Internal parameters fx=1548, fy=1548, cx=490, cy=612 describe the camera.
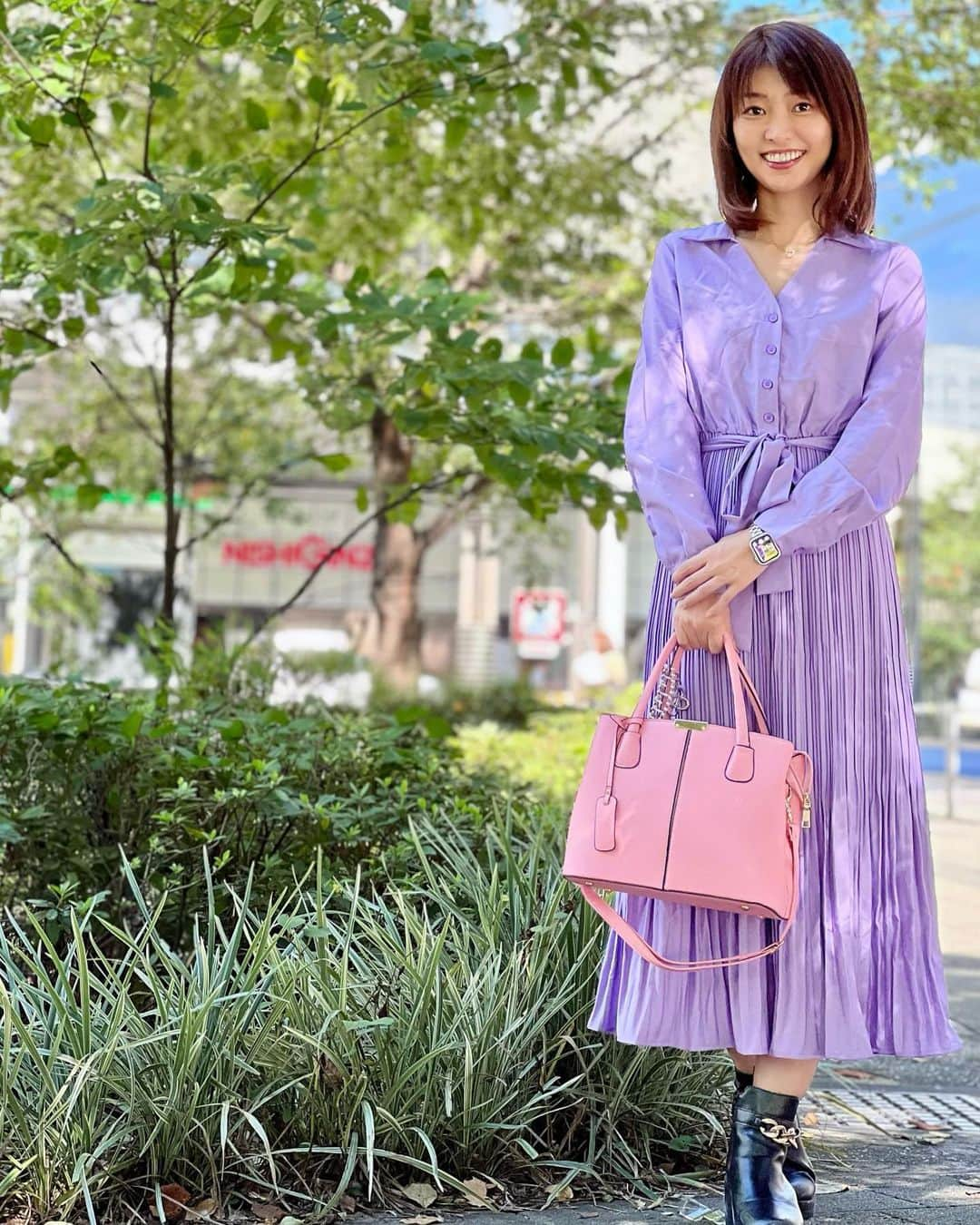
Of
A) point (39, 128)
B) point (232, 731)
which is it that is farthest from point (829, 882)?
point (39, 128)

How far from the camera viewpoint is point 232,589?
1517 inches

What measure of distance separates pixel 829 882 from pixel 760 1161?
1.52 ft

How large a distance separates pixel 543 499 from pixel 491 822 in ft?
5.39

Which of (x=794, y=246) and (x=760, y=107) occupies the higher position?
(x=760, y=107)

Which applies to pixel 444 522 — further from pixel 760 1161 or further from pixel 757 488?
pixel 760 1161

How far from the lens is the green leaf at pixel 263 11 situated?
402 cm

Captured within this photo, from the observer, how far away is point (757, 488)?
2.65 m

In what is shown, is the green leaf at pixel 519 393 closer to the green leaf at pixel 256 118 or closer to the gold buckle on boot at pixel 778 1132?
the green leaf at pixel 256 118

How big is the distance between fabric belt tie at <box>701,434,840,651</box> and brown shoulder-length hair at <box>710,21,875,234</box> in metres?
0.41

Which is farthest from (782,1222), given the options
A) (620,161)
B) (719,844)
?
(620,161)

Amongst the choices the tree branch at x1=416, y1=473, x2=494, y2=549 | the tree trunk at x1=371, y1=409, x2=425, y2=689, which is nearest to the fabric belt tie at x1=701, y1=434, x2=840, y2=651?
the tree branch at x1=416, y1=473, x2=494, y2=549

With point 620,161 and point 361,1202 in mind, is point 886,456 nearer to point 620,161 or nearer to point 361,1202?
point 361,1202

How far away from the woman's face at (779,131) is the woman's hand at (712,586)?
66 centimetres

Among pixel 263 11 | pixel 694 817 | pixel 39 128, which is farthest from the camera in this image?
pixel 39 128
